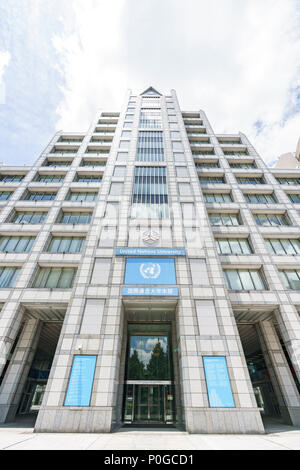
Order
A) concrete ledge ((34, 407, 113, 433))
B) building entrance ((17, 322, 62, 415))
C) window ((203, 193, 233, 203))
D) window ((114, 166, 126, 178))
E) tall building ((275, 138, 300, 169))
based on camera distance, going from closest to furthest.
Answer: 1. concrete ledge ((34, 407, 113, 433))
2. building entrance ((17, 322, 62, 415))
3. window ((114, 166, 126, 178))
4. window ((203, 193, 233, 203))
5. tall building ((275, 138, 300, 169))

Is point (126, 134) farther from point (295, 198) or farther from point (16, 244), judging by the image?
point (295, 198)

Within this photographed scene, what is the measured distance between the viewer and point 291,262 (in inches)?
832

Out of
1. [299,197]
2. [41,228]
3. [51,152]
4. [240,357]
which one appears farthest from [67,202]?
[299,197]

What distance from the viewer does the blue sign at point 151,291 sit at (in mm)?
16750

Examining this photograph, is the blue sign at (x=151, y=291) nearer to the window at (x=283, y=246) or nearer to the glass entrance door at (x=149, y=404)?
the glass entrance door at (x=149, y=404)

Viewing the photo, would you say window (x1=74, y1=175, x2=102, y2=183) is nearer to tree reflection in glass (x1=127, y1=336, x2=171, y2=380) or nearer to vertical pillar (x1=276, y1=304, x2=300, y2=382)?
tree reflection in glass (x1=127, y1=336, x2=171, y2=380)

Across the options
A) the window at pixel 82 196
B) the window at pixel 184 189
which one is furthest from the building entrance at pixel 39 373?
the window at pixel 184 189

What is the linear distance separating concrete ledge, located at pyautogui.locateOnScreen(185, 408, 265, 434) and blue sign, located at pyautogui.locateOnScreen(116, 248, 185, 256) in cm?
1124

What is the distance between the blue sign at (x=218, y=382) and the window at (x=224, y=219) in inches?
614

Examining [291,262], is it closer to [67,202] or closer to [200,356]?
[200,356]

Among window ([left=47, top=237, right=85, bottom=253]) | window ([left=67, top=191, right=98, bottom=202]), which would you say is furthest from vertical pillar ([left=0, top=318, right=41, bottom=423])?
window ([left=67, top=191, right=98, bottom=202])

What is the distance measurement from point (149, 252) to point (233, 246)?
1065 centimetres

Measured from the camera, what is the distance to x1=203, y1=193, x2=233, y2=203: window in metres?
27.8
